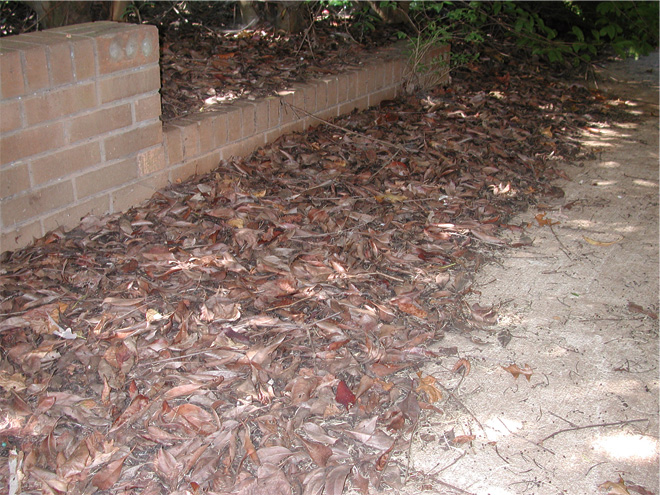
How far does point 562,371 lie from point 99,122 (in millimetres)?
2413

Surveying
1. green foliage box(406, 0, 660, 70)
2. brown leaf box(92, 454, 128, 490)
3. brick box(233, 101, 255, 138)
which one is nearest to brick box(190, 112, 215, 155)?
brick box(233, 101, 255, 138)

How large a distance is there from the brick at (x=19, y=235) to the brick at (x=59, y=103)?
47 cm

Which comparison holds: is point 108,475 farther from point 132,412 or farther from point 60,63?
point 60,63

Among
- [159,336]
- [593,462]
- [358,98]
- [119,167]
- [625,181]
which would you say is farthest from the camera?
[358,98]

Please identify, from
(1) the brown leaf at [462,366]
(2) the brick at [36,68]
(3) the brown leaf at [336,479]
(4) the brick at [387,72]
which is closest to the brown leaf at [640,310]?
(1) the brown leaf at [462,366]

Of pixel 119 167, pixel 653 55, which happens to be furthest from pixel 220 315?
pixel 653 55

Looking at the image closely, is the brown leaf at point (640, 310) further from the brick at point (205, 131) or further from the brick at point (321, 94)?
the brick at point (321, 94)

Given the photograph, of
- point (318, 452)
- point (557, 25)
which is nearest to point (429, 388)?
point (318, 452)

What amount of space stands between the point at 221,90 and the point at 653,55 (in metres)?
6.12

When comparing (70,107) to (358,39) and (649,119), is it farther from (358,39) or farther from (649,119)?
(649,119)

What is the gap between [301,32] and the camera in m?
5.95

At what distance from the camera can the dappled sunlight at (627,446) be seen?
2129mm

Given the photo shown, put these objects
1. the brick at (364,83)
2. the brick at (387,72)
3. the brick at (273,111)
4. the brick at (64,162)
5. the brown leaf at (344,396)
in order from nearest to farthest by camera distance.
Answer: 1. the brown leaf at (344,396)
2. the brick at (64,162)
3. the brick at (273,111)
4. the brick at (364,83)
5. the brick at (387,72)

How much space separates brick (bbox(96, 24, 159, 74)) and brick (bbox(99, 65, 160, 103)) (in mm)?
37
